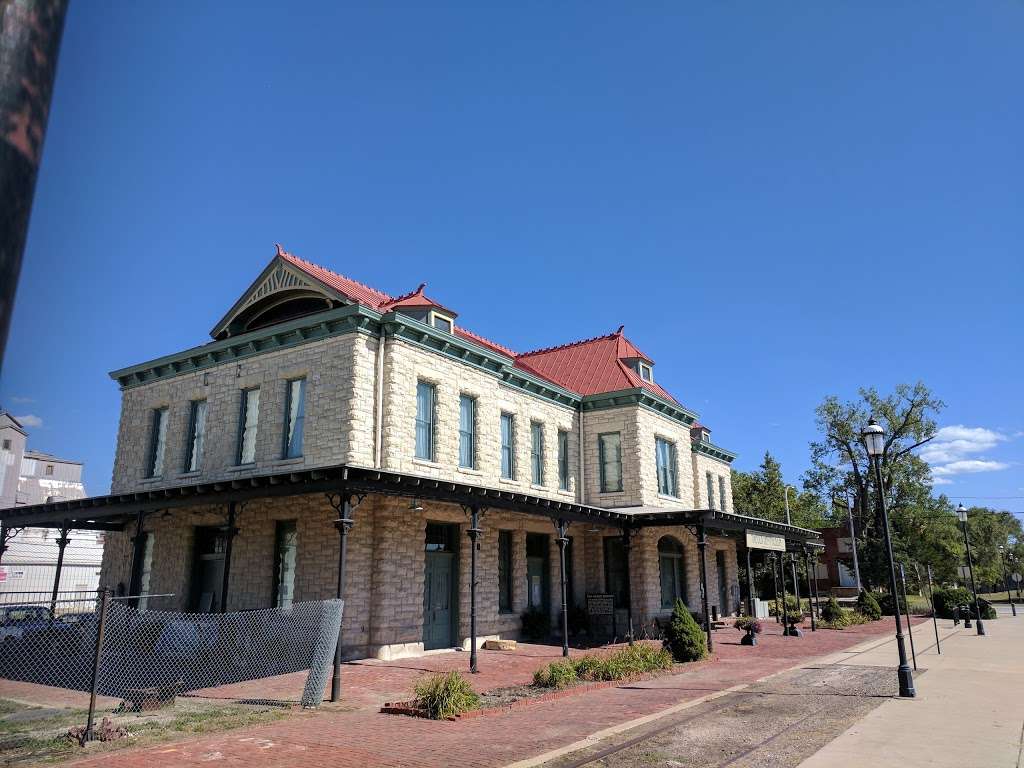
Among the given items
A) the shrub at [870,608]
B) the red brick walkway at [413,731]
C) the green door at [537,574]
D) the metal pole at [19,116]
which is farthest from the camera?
the shrub at [870,608]

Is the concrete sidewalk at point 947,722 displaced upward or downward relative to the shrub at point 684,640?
downward

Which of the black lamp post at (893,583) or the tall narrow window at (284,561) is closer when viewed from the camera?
the black lamp post at (893,583)

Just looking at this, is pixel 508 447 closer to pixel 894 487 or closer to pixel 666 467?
pixel 666 467

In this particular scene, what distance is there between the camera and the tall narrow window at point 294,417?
65.6ft

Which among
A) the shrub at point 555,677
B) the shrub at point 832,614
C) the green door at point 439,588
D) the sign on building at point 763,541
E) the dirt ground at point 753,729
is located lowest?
the dirt ground at point 753,729

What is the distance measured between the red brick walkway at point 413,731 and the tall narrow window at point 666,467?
12.0 meters

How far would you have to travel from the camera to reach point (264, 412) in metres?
20.8

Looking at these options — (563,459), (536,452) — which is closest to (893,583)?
(536,452)

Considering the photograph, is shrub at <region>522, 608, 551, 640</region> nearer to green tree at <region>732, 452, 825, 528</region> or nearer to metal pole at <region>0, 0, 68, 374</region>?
metal pole at <region>0, 0, 68, 374</region>

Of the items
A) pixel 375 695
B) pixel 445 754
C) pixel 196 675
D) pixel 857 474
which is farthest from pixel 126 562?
pixel 857 474

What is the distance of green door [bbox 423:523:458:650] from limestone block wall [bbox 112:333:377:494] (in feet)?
12.2

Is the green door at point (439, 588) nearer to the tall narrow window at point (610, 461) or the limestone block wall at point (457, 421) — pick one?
the limestone block wall at point (457, 421)

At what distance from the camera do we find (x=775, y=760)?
8984mm

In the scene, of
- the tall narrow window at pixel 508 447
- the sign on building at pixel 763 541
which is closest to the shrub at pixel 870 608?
the sign on building at pixel 763 541
